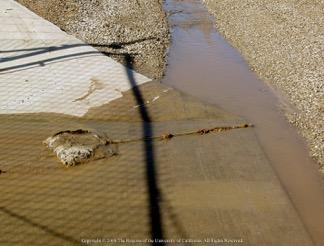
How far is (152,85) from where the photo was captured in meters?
9.55

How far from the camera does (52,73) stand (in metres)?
9.52

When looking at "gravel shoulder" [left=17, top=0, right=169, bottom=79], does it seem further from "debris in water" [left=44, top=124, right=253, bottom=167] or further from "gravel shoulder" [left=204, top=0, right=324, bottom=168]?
"debris in water" [left=44, top=124, right=253, bottom=167]

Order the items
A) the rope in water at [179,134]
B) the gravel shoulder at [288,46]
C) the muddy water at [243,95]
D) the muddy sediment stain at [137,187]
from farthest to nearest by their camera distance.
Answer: the gravel shoulder at [288,46], the rope in water at [179,134], the muddy water at [243,95], the muddy sediment stain at [137,187]

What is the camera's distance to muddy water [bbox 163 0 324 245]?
24.8ft

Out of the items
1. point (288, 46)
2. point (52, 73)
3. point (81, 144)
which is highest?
point (52, 73)

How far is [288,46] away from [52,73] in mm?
6912

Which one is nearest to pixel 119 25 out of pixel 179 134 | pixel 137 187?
pixel 179 134

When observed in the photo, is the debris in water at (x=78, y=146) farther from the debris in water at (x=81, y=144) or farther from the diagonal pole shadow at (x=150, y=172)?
the diagonal pole shadow at (x=150, y=172)

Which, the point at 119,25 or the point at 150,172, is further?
the point at 119,25

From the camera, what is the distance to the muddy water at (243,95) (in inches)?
298

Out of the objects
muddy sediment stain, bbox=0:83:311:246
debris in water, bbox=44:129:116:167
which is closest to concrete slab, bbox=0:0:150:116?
muddy sediment stain, bbox=0:83:311:246

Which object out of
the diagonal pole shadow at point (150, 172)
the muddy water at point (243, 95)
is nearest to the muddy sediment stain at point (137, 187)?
the diagonal pole shadow at point (150, 172)

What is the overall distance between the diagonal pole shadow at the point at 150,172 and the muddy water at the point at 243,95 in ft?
6.57

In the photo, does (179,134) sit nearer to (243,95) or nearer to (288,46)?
(243,95)
